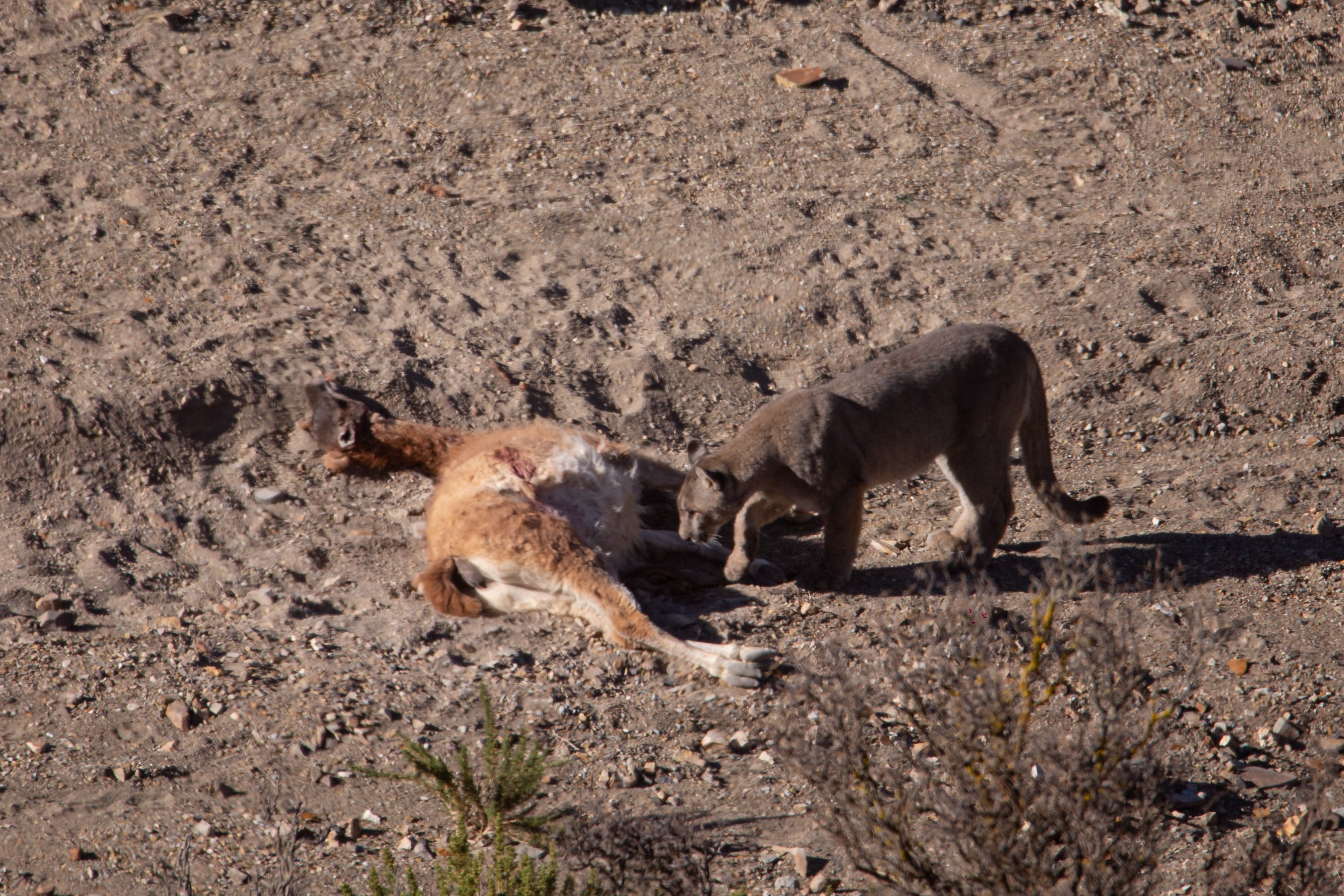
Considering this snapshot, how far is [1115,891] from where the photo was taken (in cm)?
348

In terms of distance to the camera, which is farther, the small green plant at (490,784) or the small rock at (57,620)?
the small rock at (57,620)

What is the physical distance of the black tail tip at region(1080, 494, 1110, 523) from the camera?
21.9ft

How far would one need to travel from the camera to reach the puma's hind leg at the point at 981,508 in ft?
21.5

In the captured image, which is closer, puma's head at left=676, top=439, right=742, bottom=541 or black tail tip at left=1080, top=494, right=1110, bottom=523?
puma's head at left=676, top=439, right=742, bottom=541

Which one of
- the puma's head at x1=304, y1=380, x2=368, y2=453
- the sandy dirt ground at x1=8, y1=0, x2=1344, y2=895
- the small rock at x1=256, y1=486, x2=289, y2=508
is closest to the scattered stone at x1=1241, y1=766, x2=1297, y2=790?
the sandy dirt ground at x1=8, y1=0, x2=1344, y2=895

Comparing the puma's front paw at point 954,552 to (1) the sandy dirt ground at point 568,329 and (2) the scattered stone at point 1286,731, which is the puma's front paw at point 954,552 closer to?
(1) the sandy dirt ground at point 568,329

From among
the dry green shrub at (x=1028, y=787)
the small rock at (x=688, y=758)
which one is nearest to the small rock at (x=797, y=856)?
the dry green shrub at (x=1028, y=787)

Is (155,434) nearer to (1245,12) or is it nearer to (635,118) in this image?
(635,118)

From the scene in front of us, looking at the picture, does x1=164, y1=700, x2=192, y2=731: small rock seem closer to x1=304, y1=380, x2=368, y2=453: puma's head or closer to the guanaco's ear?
x1=304, y1=380, x2=368, y2=453: puma's head

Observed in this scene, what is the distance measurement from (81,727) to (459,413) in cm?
320

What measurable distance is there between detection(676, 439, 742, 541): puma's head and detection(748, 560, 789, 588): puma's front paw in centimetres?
31

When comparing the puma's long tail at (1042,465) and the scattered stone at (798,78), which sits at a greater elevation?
the scattered stone at (798,78)

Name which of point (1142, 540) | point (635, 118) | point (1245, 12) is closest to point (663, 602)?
point (1142, 540)

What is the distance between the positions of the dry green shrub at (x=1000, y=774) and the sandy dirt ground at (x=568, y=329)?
1.78 ft
